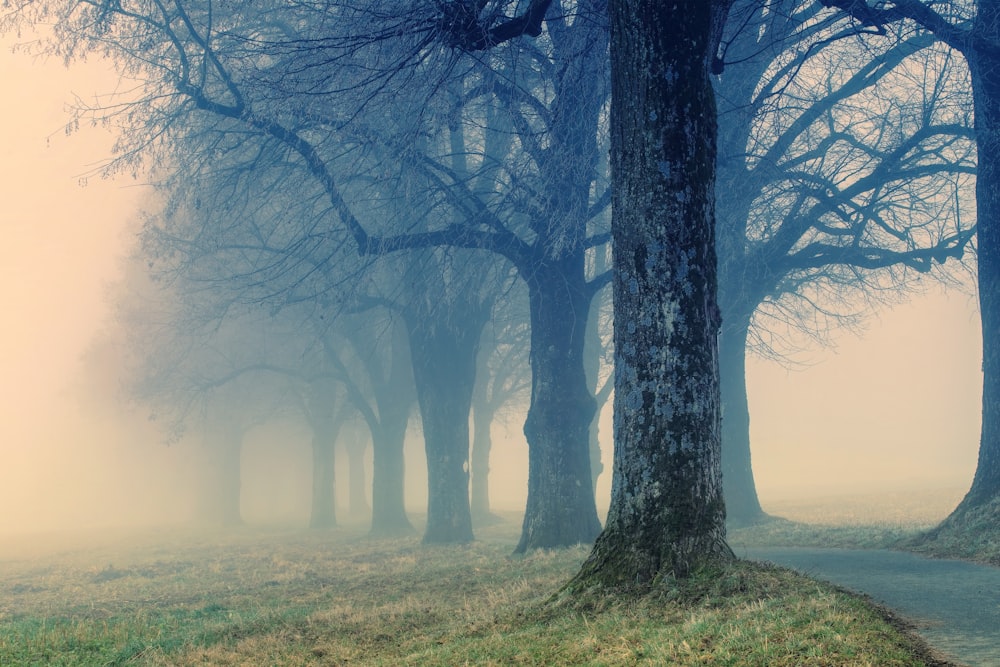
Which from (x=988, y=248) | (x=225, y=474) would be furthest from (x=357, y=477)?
(x=988, y=248)

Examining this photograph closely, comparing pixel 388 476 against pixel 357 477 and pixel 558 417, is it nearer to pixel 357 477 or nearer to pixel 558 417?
pixel 558 417

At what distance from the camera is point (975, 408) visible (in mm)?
63094

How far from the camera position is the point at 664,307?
7.16 metres

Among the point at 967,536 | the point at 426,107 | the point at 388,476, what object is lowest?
the point at 967,536

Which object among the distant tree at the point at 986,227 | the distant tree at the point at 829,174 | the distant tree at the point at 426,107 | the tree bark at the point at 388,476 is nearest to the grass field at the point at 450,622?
the distant tree at the point at 426,107

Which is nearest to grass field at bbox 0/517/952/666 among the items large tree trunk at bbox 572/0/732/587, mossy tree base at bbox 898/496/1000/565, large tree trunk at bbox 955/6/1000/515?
large tree trunk at bbox 572/0/732/587

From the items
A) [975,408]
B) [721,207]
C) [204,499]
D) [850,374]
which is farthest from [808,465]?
[721,207]

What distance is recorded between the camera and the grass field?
5.27 metres

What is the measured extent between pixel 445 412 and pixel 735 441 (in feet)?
23.5

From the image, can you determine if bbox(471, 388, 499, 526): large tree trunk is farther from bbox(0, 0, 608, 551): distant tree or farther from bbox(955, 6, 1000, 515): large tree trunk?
bbox(955, 6, 1000, 515): large tree trunk

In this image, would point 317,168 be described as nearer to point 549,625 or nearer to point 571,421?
point 571,421

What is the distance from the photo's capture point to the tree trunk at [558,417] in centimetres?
1457

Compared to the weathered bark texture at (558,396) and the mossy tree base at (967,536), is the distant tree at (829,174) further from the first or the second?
the mossy tree base at (967,536)

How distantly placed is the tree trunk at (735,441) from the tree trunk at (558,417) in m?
4.98
